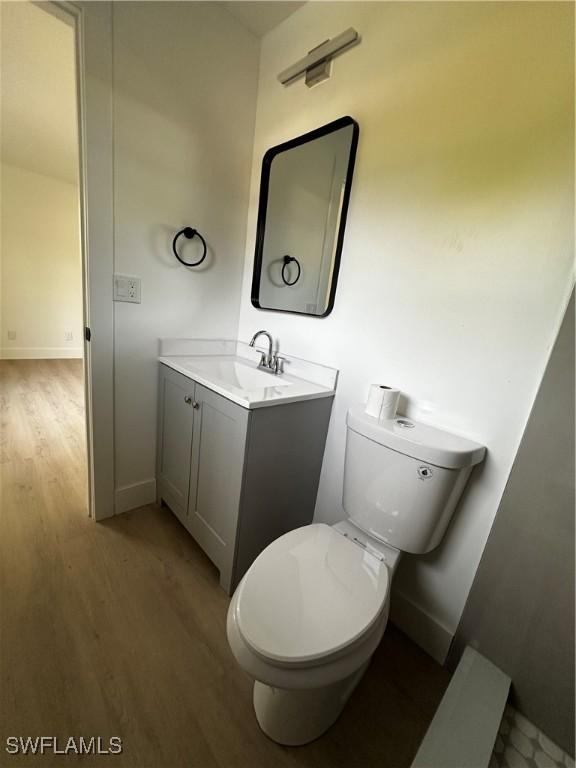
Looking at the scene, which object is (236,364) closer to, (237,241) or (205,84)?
(237,241)

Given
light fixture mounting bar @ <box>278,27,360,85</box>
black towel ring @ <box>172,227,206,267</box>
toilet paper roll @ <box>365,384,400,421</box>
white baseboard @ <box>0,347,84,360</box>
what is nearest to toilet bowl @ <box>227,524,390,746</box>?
toilet paper roll @ <box>365,384,400,421</box>

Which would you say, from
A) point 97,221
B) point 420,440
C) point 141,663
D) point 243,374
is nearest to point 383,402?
point 420,440

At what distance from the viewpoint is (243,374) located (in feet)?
5.38

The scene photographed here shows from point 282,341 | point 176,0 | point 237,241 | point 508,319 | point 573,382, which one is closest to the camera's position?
point 573,382

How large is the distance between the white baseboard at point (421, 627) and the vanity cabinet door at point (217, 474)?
688 mm

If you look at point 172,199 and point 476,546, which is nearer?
point 476,546

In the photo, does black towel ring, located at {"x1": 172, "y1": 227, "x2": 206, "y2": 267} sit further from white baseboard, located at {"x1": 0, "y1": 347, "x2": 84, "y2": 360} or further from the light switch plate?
white baseboard, located at {"x1": 0, "y1": 347, "x2": 84, "y2": 360}

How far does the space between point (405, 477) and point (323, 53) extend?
1619 mm

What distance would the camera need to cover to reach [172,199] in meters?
1.48

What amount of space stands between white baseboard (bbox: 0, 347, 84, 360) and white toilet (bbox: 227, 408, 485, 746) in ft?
16.3

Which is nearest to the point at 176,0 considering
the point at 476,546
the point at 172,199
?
the point at 172,199

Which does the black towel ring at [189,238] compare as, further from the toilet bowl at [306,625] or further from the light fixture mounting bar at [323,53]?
the toilet bowl at [306,625]

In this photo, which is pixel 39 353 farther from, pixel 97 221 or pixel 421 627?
pixel 421 627

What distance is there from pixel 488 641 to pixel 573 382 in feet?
2.90
